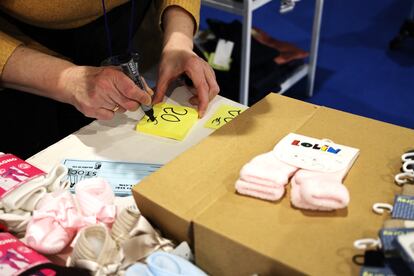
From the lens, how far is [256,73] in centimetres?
225

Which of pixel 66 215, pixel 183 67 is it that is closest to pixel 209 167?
pixel 66 215

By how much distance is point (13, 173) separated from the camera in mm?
846

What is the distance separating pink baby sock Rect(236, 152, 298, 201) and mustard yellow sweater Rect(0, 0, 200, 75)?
2.12 feet

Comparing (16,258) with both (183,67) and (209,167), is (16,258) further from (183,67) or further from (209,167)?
(183,67)

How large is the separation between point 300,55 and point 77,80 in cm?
180

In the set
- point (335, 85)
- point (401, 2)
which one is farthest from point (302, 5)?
point (335, 85)

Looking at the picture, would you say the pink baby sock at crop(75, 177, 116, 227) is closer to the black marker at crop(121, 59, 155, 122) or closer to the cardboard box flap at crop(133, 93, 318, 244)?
the cardboard box flap at crop(133, 93, 318, 244)

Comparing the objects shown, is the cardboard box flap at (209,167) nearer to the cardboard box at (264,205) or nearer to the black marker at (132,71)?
the cardboard box at (264,205)

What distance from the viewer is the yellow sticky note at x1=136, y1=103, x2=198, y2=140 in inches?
41.2

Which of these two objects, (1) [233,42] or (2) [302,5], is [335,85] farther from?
(2) [302,5]

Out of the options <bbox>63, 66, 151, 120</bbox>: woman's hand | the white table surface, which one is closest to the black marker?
<bbox>63, 66, 151, 120</bbox>: woman's hand

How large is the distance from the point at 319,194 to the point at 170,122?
0.51 metres

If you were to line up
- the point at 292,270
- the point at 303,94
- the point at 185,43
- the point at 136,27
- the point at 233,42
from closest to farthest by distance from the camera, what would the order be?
the point at 292,270
the point at 185,43
the point at 136,27
the point at 233,42
the point at 303,94

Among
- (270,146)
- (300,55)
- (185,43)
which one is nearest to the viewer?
(270,146)
